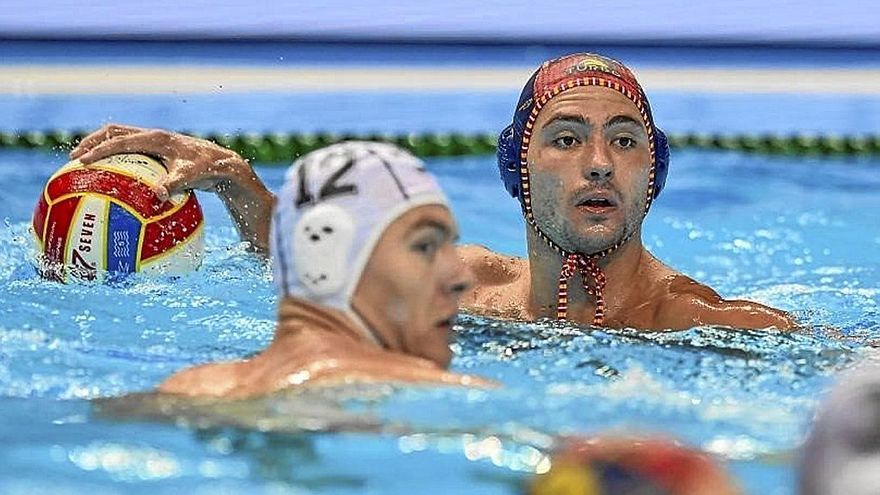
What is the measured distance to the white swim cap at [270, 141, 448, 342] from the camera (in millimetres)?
2445

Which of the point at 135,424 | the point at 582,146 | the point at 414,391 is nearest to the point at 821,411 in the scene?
the point at 414,391

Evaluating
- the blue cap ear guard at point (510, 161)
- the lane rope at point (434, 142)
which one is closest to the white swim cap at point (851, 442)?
the blue cap ear guard at point (510, 161)

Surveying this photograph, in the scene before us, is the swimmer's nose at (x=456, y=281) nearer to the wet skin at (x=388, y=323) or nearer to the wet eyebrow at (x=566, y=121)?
the wet skin at (x=388, y=323)

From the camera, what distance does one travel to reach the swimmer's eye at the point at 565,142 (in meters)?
3.57

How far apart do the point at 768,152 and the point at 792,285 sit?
171cm

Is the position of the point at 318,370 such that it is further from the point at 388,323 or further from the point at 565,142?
the point at 565,142

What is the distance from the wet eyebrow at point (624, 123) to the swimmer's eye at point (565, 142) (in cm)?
8

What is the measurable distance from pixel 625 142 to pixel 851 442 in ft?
6.33

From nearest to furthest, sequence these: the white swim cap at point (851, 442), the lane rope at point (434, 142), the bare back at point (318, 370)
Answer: the white swim cap at point (851, 442), the bare back at point (318, 370), the lane rope at point (434, 142)

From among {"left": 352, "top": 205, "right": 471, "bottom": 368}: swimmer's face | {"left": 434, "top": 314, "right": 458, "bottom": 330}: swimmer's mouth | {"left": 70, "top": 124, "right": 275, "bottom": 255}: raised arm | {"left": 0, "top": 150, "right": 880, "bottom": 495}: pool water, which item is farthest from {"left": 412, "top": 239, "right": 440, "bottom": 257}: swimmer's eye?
{"left": 70, "top": 124, "right": 275, "bottom": 255}: raised arm

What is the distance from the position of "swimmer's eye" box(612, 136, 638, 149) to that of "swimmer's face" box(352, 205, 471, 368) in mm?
1122

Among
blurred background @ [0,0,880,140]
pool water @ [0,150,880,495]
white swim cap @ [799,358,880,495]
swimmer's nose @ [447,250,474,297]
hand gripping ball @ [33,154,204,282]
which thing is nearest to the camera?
white swim cap @ [799,358,880,495]

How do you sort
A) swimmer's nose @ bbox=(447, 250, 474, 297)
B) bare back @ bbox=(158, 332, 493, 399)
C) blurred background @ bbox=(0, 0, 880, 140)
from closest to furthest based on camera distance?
bare back @ bbox=(158, 332, 493, 399)
swimmer's nose @ bbox=(447, 250, 474, 297)
blurred background @ bbox=(0, 0, 880, 140)

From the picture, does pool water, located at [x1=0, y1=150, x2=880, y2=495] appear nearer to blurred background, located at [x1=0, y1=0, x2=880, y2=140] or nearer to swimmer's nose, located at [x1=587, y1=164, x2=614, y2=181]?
swimmer's nose, located at [x1=587, y1=164, x2=614, y2=181]
